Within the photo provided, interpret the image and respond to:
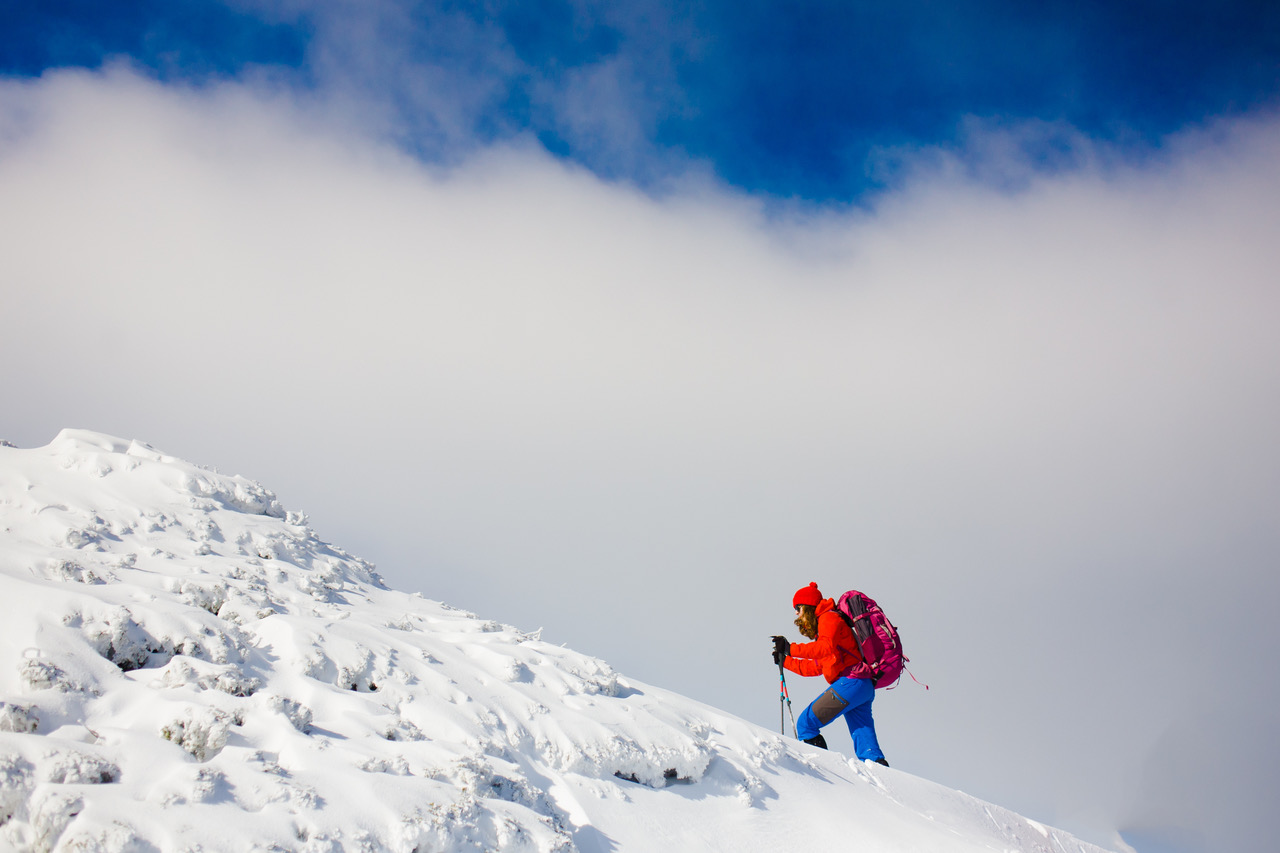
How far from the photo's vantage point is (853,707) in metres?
9.27

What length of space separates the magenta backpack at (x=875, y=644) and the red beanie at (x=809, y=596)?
354 millimetres

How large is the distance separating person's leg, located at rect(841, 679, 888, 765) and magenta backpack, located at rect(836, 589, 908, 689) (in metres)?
0.17

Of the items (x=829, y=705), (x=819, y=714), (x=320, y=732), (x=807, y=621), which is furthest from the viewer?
(x=807, y=621)

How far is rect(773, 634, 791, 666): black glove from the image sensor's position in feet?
32.9

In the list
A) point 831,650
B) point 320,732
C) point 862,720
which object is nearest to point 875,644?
point 831,650

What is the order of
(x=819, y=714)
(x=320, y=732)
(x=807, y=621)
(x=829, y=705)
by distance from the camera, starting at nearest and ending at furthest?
(x=320, y=732), (x=829, y=705), (x=819, y=714), (x=807, y=621)

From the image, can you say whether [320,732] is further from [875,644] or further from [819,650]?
[875,644]

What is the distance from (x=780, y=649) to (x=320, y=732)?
23.0ft

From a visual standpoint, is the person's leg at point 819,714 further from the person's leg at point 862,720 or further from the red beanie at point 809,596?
the red beanie at point 809,596

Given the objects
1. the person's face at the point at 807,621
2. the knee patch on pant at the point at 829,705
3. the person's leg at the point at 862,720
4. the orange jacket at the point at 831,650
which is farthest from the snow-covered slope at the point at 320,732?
the person's face at the point at 807,621

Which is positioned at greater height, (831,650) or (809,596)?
(809,596)

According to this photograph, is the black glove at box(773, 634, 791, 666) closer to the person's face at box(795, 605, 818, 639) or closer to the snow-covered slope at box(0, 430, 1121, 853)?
the person's face at box(795, 605, 818, 639)

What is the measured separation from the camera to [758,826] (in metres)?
5.41

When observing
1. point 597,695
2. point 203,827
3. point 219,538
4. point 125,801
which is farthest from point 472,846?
point 219,538
